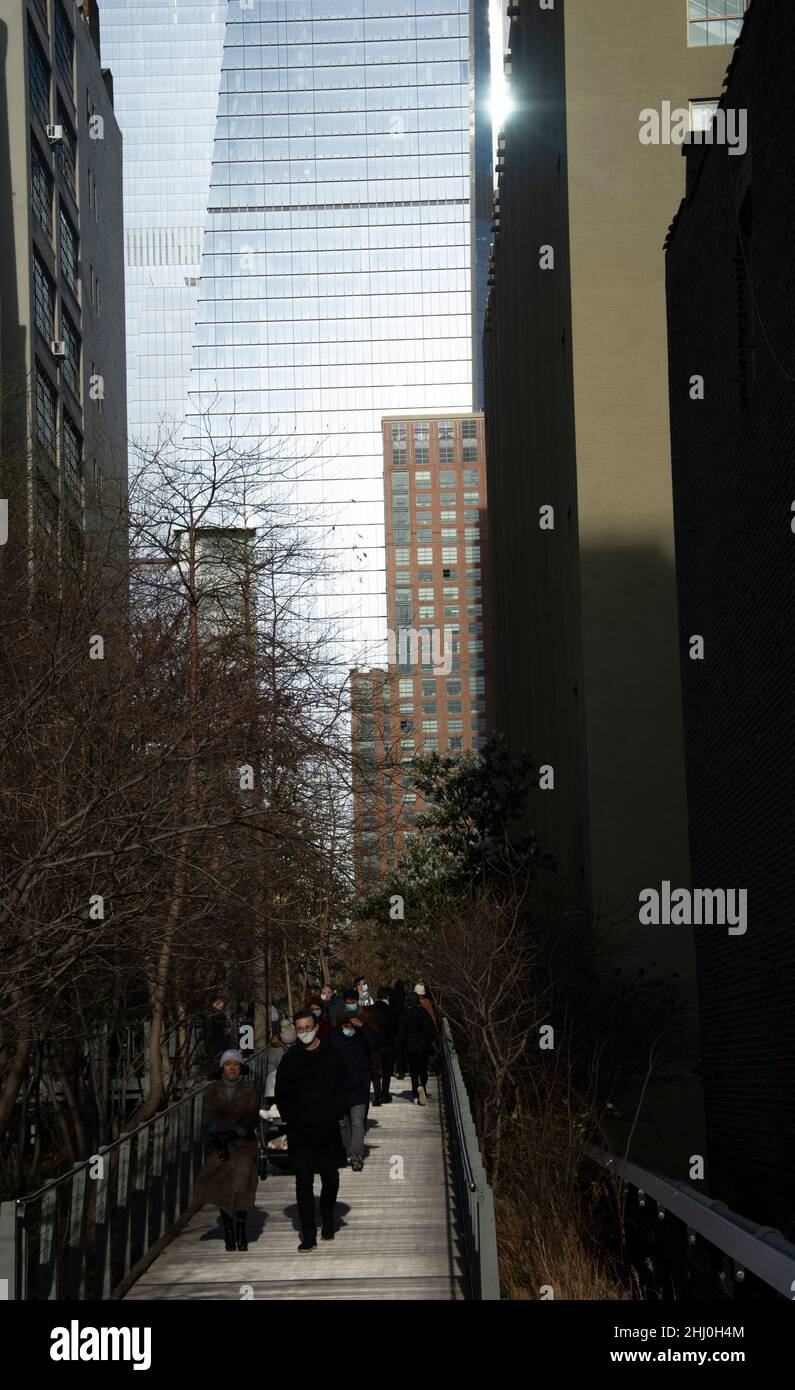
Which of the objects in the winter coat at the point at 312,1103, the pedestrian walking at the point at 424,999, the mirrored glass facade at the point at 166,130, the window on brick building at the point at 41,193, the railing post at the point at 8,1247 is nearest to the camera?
the railing post at the point at 8,1247

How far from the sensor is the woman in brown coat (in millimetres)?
12961

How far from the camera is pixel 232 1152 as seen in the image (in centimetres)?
1299

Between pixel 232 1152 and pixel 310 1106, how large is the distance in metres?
0.79

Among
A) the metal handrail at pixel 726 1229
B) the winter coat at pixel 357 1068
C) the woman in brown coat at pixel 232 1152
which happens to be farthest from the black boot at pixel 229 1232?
the metal handrail at pixel 726 1229

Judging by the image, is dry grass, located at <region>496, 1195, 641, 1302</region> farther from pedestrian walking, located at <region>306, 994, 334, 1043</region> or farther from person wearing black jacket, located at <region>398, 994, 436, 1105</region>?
person wearing black jacket, located at <region>398, 994, 436, 1105</region>

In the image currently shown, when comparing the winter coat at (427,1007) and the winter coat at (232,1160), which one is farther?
the winter coat at (427,1007)

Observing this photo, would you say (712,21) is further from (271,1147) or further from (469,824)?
(271,1147)

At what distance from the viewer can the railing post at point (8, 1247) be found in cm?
896

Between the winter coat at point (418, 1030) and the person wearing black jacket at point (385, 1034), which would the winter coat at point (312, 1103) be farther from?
the person wearing black jacket at point (385, 1034)

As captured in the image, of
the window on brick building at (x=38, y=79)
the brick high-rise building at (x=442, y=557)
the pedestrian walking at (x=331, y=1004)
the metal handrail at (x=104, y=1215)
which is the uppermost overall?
the brick high-rise building at (x=442, y=557)

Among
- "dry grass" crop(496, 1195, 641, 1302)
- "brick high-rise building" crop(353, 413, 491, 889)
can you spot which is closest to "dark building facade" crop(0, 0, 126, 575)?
"dry grass" crop(496, 1195, 641, 1302)

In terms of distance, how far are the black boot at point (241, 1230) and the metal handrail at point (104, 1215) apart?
0.69 meters

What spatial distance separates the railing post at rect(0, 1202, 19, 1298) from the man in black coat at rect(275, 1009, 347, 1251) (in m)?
3.86

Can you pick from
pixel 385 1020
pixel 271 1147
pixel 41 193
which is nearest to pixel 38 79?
pixel 41 193
